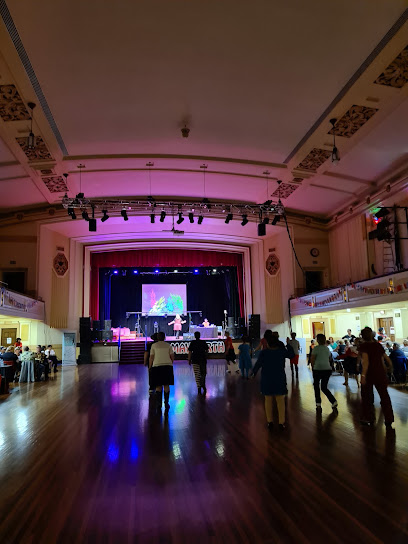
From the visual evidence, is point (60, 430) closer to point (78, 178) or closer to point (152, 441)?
point (152, 441)

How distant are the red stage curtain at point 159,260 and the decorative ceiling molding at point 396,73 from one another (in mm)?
12720

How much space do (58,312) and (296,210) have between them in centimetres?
1039

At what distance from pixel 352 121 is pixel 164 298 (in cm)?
1287

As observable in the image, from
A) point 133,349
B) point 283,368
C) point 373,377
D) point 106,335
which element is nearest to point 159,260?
point 106,335

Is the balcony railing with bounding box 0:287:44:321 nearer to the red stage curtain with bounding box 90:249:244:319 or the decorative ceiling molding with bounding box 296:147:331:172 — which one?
the red stage curtain with bounding box 90:249:244:319

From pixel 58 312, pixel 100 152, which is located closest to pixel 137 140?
pixel 100 152

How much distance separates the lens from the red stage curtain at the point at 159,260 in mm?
19391

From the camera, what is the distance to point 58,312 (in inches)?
656

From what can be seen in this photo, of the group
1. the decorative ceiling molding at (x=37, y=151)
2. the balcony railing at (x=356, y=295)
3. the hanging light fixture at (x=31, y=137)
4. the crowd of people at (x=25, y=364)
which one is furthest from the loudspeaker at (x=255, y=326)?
the hanging light fixture at (x=31, y=137)

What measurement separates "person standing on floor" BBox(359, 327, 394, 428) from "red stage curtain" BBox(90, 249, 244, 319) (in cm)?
1504

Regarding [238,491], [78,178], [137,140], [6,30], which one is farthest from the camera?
[78,178]

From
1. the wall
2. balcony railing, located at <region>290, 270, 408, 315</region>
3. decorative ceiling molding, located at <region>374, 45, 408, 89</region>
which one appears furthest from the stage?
decorative ceiling molding, located at <region>374, 45, 408, 89</region>

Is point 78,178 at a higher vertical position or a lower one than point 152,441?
higher

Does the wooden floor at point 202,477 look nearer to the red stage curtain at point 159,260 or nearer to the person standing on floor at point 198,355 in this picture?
the person standing on floor at point 198,355
